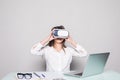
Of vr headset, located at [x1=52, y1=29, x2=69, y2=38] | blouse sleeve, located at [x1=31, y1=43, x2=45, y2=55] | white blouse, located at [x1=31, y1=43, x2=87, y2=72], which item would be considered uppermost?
vr headset, located at [x1=52, y1=29, x2=69, y2=38]

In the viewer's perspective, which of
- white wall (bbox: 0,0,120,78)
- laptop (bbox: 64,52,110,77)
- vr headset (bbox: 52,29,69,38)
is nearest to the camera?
laptop (bbox: 64,52,110,77)

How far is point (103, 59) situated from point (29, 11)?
116cm

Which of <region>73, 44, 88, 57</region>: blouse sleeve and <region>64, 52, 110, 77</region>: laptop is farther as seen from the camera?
<region>73, 44, 88, 57</region>: blouse sleeve

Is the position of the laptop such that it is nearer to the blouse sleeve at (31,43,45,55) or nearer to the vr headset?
the vr headset

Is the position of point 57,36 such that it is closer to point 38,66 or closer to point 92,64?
point 92,64

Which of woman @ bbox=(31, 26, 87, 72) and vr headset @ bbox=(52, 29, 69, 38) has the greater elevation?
vr headset @ bbox=(52, 29, 69, 38)

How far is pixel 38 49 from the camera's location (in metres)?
2.18

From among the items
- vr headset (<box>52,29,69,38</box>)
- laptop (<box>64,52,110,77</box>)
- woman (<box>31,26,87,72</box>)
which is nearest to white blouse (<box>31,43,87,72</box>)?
woman (<box>31,26,87,72</box>)

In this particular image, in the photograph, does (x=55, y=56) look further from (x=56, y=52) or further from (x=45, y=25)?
(x=45, y=25)

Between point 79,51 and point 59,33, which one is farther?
point 79,51

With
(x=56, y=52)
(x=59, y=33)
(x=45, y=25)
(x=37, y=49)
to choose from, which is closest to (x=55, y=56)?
(x=56, y=52)

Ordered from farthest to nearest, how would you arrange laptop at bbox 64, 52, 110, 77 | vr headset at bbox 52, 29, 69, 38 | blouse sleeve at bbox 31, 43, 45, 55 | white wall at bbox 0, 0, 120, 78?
white wall at bbox 0, 0, 120, 78
blouse sleeve at bbox 31, 43, 45, 55
vr headset at bbox 52, 29, 69, 38
laptop at bbox 64, 52, 110, 77

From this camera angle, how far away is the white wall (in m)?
2.53

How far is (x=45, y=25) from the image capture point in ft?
8.44
